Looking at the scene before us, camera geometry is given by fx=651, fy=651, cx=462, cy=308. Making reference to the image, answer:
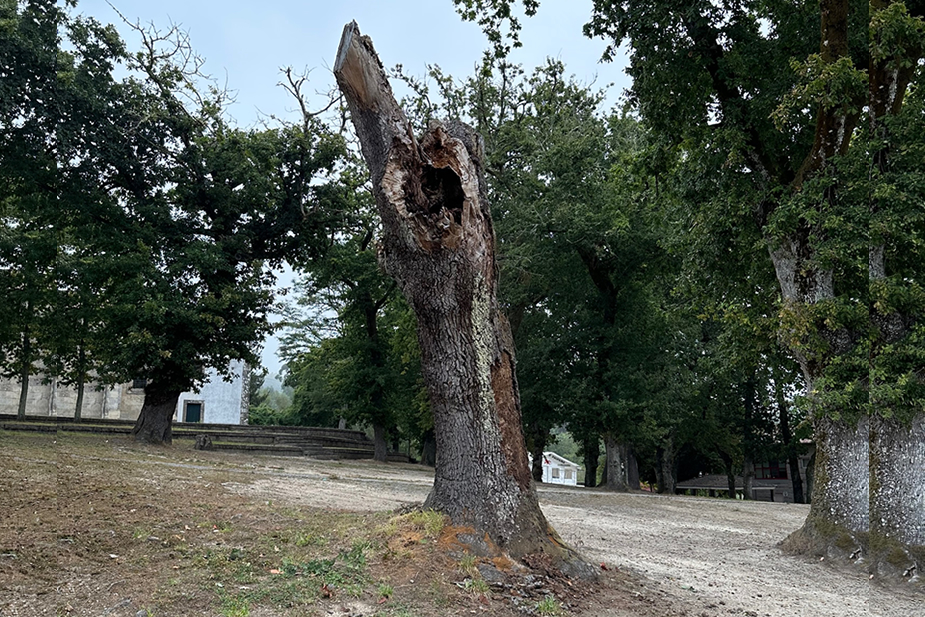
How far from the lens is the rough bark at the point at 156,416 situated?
1970 centimetres

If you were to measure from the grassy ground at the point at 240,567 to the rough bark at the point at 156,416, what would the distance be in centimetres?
1280

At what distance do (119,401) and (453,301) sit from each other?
43.3 meters

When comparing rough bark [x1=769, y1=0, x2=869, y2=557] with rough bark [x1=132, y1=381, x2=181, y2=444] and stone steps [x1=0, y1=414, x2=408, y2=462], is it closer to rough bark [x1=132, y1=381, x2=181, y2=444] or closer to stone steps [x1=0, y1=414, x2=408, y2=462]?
rough bark [x1=132, y1=381, x2=181, y2=444]

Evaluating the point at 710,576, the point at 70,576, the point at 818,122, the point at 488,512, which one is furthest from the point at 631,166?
the point at 70,576

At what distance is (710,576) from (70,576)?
6315mm

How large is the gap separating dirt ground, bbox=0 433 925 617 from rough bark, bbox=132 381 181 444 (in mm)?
9083

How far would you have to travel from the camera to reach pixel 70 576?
4918 millimetres

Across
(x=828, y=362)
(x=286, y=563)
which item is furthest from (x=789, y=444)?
(x=286, y=563)

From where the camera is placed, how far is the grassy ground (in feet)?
14.7

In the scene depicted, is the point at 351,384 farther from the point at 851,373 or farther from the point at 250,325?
the point at 851,373

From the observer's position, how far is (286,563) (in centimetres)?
521

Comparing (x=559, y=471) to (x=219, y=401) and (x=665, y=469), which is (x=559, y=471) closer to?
(x=219, y=401)

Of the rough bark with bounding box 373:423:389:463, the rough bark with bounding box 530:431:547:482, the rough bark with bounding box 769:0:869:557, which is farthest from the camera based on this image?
the rough bark with bounding box 373:423:389:463

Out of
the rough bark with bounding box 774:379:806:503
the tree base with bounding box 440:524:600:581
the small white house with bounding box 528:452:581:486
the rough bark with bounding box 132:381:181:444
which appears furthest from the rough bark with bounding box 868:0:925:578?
the small white house with bounding box 528:452:581:486
